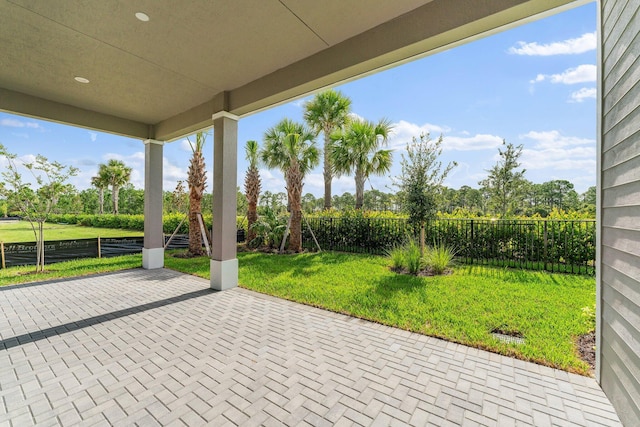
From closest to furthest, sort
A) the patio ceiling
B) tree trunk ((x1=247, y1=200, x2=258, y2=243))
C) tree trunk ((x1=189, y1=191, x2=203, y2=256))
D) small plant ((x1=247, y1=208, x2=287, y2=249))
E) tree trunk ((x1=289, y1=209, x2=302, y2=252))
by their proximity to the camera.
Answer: the patio ceiling < tree trunk ((x1=189, y1=191, x2=203, y2=256)) < tree trunk ((x1=289, y1=209, x2=302, y2=252)) < small plant ((x1=247, y1=208, x2=287, y2=249)) < tree trunk ((x1=247, y1=200, x2=258, y2=243))

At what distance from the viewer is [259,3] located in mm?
2619

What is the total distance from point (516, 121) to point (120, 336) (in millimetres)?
10053

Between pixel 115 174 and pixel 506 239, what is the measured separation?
27.2 m

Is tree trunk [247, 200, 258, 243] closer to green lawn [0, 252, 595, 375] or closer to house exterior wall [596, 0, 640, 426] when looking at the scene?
green lawn [0, 252, 595, 375]

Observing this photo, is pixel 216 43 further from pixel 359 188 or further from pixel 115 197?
pixel 115 197

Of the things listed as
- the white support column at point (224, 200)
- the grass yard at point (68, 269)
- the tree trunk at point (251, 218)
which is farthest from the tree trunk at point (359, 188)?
the grass yard at point (68, 269)

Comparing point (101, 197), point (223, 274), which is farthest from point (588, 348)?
point (101, 197)

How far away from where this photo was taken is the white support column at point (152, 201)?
21.3ft

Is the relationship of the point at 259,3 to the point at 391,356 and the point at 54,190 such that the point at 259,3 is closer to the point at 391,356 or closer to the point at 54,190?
the point at 391,356

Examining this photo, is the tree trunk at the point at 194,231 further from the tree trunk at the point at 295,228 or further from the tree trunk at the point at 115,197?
Result: the tree trunk at the point at 115,197


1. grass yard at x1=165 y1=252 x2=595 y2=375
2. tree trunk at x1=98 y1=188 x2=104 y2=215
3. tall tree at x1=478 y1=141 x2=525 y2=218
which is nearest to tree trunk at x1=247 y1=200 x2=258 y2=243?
grass yard at x1=165 y1=252 x2=595 y2=375

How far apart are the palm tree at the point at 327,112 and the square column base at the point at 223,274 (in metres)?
7.30

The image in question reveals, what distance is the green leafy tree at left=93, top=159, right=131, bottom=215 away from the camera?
2239 cm

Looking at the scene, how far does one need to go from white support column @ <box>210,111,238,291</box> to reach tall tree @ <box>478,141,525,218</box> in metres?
7.24
